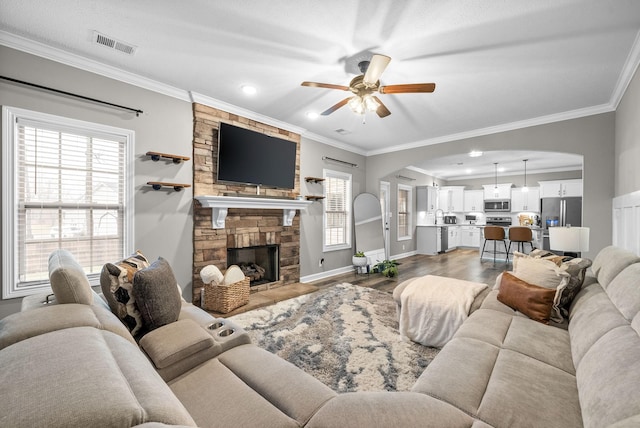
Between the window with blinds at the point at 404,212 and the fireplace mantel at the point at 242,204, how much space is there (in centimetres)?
427

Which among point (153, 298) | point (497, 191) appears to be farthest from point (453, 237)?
point (153, 298)

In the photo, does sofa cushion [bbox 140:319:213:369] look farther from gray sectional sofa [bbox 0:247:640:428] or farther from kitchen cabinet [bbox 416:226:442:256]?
kitchen cabinet [bbox 416:226:442:256]

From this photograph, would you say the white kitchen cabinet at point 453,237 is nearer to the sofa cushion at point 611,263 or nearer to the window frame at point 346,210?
the window frame at point 346,210

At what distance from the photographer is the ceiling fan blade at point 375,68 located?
6.96 feet

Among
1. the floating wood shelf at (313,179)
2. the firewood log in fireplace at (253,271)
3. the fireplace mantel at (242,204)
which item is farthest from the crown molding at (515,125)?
the firewood log in fireplace at (253,271)

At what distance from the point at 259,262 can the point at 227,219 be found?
0.99 meters

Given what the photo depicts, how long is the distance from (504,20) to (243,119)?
3098 millimetres

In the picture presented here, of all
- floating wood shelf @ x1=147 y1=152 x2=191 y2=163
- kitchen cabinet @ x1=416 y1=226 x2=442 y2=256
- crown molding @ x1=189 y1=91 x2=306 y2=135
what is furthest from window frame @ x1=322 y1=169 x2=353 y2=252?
kitchen cabinet @ x1=416 y1=226 x2=442 y2=256

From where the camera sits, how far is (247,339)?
62.8 inches

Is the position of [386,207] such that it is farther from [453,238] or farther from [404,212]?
[453,238]

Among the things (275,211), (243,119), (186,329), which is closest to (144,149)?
(243,119)

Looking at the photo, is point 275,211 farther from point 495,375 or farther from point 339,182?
point 495,375

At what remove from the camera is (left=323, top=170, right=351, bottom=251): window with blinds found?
5352 millimetres

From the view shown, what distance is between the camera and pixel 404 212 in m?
8.19
